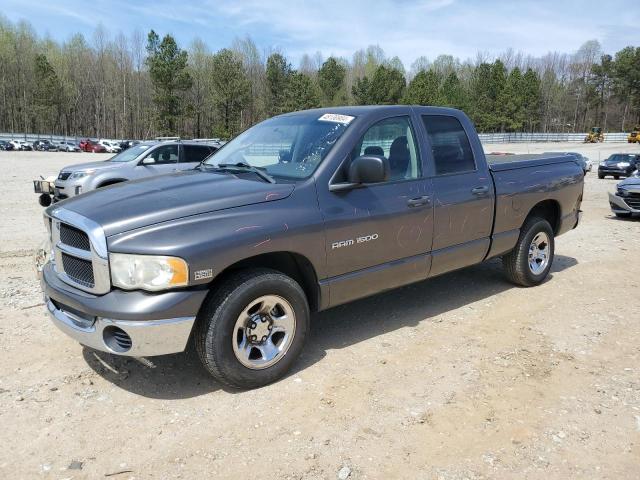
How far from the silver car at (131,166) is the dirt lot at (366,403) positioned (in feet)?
22.3

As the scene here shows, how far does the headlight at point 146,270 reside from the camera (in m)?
3.13

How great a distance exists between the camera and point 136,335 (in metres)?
3.13

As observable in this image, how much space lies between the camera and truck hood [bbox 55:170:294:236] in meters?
3.27

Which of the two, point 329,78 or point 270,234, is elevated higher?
point 329,78

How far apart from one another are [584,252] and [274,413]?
6.50 metres

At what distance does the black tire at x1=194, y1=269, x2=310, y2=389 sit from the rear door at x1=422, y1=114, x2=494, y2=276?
1.68 meters

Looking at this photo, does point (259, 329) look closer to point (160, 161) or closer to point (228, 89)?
point (160, 161)

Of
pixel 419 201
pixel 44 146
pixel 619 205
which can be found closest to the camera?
pixel 419 201

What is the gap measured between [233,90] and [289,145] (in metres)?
66.6

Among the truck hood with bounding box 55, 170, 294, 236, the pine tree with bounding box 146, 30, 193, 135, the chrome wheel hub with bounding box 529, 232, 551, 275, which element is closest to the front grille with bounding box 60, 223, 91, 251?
the truck hood with bounding box 55, 170, 294, 236

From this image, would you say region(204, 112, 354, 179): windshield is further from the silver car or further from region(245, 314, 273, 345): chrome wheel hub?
the silver car

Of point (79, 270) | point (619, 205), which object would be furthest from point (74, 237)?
point (619, 205)

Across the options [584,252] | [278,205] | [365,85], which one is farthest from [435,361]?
[365,85]

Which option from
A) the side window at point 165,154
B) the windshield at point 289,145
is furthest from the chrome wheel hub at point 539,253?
the side window at point 165,154
